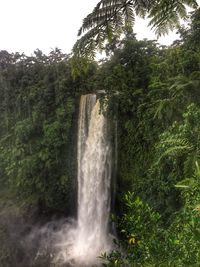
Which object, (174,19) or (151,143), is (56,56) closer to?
(151,143)

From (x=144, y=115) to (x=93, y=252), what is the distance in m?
6.16

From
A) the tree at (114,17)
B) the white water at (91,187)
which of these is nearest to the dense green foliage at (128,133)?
the white water at (91,187)

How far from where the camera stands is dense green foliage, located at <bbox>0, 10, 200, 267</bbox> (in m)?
2.96

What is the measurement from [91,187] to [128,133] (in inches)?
127

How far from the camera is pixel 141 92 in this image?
1143cm

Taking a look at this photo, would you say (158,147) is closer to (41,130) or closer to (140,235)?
(140,235)

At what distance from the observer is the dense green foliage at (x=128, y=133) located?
9.73 feet

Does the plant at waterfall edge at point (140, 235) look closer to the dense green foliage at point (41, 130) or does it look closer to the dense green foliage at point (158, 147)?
the dense green foliage at point (158, 147)

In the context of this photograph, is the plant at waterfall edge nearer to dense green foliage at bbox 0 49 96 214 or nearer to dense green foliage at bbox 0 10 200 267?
dense green foliage at bbox 0 10 200 267

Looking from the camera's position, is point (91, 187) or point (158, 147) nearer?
point (158, 147)

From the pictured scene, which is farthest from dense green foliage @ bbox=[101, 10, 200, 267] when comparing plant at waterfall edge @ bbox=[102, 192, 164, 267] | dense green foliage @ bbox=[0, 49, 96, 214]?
dense green foliage @ bbox=[0, 49, 96, 214]

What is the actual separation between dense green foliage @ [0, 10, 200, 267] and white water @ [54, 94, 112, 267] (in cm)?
52

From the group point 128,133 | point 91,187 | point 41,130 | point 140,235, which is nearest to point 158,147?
point 128,133

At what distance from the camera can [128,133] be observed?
12.3 metres
